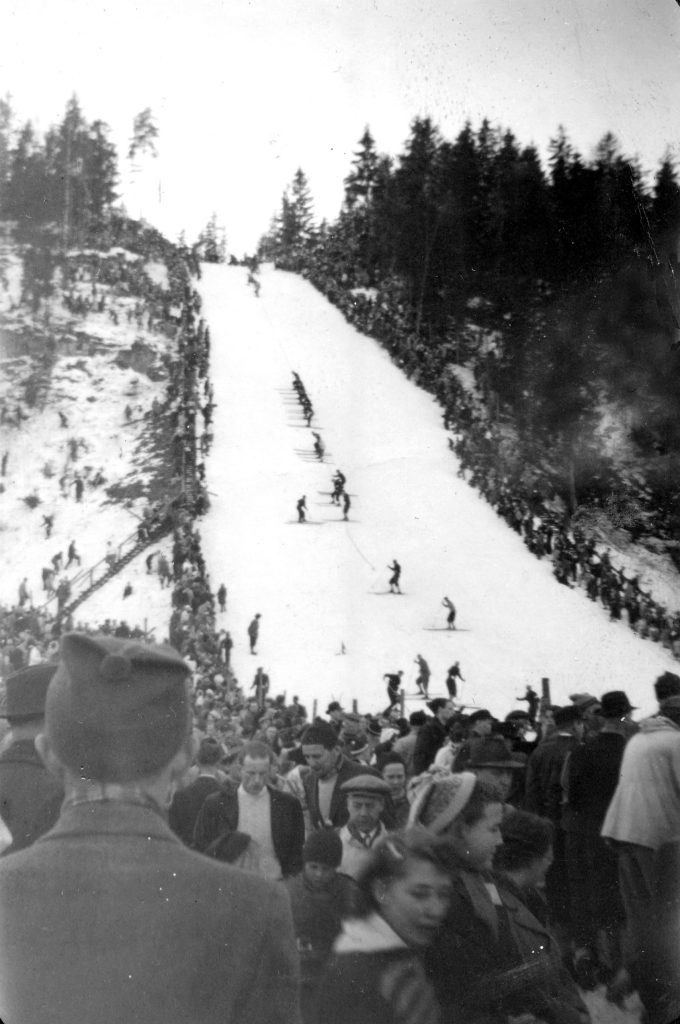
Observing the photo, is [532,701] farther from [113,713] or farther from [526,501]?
[113,713]

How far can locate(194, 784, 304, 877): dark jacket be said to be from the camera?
9.35 ft

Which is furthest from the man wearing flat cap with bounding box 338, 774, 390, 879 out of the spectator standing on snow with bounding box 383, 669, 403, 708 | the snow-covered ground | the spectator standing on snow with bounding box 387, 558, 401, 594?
the spectator standing on snow with bounding box 387, 558, 401, 594

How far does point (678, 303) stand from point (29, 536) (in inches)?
124

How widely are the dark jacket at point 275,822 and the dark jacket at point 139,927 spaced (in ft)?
2.52

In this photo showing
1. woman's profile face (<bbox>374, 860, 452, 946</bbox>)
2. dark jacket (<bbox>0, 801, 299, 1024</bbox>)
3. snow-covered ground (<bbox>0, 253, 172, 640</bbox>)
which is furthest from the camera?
snow-covered ground (<bbox>0, 253, 172, 640</bbox>)

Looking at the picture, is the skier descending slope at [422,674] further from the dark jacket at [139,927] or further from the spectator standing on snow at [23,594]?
the dark jacket at [139,927]

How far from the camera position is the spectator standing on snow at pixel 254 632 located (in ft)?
14.1

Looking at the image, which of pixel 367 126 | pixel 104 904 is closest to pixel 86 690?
pixel 104 904

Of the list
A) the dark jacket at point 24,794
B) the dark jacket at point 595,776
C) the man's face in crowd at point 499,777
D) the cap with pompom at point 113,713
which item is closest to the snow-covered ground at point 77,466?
the dark jacket at point 24,794

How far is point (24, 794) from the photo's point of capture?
2557 mm

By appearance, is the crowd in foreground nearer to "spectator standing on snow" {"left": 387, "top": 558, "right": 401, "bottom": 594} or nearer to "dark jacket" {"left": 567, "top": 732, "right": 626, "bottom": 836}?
"dark jacket" {"left": 567, "top": 732, "right": 626, "bottom": 836}

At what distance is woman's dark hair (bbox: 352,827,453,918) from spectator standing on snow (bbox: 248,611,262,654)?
5.80 ft

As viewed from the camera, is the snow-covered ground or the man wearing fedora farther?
the snow-covered ground

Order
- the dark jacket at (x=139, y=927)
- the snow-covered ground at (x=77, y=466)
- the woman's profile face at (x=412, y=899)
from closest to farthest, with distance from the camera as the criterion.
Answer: the dark jacket at (x=139, y=927) → the woman's profile face at (x=412, y=899) → the snow-covered ground at (x=77, y=466)
